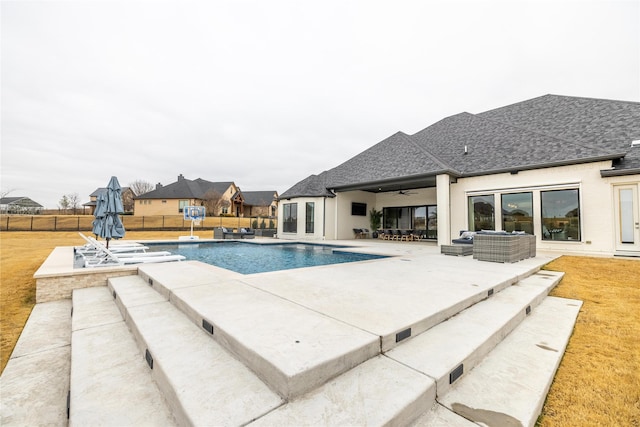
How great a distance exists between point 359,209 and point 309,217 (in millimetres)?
3624

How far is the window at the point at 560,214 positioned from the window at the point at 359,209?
988 cm

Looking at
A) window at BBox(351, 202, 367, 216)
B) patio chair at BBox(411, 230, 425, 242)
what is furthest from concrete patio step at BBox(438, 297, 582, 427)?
window at BBox(351, 202, 367, 216)

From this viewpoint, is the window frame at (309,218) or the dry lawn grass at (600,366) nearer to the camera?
the dry lawn grass at (600,366)

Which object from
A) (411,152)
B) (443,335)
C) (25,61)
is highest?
(25,61)

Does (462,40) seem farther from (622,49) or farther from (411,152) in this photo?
(622,49)

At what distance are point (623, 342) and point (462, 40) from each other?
48.0ft

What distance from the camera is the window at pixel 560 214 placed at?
33.0 ft

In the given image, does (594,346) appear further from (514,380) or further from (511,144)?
(511,144)

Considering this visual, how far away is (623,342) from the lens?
303cm

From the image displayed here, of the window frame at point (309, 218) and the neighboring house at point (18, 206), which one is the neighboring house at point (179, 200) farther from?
the window frame at point (309, 218)

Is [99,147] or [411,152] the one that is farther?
[99,147]

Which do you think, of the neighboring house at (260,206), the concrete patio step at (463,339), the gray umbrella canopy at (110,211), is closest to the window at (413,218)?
the concrete patio step at (463,339)

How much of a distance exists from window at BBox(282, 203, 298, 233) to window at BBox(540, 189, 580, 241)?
516 inches

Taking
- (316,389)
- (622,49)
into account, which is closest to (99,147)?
(316,389)
